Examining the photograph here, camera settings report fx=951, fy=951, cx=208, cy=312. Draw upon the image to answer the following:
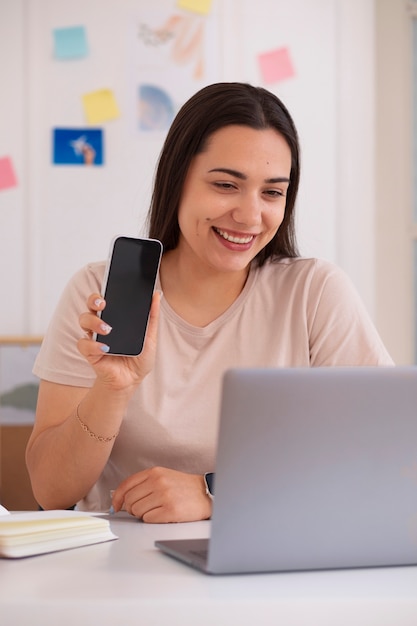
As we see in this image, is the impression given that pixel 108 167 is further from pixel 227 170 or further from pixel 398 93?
pixel 227 170

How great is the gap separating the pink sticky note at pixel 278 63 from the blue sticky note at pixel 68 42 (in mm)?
593

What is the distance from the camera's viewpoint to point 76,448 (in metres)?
1.43

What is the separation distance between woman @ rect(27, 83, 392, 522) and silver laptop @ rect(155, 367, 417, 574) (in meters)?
0.59

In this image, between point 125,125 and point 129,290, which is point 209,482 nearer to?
point 129,290

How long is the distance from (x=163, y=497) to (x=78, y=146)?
6.67 feet

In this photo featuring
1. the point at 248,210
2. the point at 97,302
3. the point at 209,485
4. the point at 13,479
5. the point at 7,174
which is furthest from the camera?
the point at 7,174

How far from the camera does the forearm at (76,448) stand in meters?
1.37

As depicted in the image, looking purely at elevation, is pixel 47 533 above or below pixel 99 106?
below

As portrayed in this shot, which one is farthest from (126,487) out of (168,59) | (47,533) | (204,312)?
(168,59)

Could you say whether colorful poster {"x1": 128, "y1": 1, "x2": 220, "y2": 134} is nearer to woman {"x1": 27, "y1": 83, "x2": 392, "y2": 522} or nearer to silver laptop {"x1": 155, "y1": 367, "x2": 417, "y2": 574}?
woman {"x1": 27, "y1": 83, "x2": 392, "y2": 522}

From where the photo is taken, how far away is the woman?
Result: 154cm

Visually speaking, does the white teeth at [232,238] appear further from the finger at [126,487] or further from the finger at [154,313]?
the finger at [126,487]

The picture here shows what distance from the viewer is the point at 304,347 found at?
1615mm

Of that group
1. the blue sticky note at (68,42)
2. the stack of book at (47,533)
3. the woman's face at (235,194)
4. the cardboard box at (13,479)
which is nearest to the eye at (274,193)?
the woman's face at (235,194)
